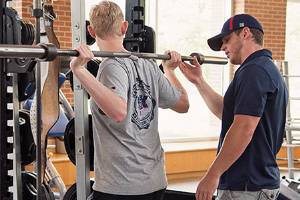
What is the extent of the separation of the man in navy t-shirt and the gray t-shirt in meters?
0.30

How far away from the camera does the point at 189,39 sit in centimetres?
782

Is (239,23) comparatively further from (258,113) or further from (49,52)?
(49,52)

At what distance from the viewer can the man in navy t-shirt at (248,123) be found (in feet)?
6.93

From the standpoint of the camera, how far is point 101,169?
2.05 m

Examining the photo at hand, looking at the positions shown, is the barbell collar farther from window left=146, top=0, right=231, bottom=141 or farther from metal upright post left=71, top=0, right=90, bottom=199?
window left=146, top=0, right=231, bottom=141

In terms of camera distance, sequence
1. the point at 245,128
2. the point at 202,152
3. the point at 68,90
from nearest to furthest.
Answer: the point at 245,128
the point at 68,90
the point at 202,152

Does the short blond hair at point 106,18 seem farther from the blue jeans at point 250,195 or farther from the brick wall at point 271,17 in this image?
the brick wall at point 271,17

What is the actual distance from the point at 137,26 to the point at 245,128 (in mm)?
1010

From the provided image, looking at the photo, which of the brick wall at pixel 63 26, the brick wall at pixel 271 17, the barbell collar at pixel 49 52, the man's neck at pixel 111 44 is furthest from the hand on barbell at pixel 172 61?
the brick wall at pixel 271 17

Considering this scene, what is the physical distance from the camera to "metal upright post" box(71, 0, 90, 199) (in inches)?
86.9

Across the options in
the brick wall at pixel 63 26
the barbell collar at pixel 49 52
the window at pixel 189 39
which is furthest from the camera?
the window at pixel 189 39

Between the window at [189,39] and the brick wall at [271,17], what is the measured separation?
31 cm

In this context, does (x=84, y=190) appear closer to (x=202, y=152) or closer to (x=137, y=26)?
(x=137, y=26)

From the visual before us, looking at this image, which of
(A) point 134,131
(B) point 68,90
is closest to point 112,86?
(A) point 134,131
